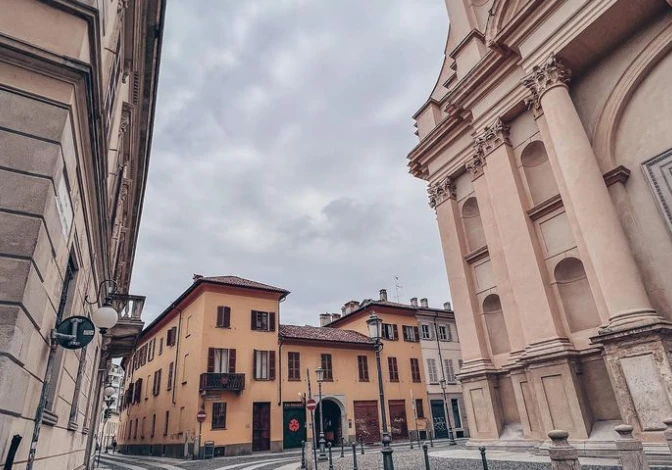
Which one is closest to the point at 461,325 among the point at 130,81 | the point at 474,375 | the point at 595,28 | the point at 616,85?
the point at 474,375

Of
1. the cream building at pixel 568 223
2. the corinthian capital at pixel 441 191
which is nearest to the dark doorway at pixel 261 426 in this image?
the cream building at pixel 568 223

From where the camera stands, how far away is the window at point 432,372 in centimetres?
3384

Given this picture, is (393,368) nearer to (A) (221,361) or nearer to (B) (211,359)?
(A) (221,361)

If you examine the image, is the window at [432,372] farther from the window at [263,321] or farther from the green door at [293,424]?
the window at [263,321]

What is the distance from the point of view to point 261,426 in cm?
2534

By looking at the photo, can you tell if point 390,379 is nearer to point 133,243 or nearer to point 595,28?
point 133,243

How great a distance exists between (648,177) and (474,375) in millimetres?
7830

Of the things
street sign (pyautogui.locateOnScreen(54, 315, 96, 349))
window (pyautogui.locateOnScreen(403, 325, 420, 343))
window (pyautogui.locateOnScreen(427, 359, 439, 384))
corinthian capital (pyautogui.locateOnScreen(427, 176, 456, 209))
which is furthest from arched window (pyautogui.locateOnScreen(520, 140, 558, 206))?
window (pyautogui.locateOnScreen(427, 359, 439, 384))

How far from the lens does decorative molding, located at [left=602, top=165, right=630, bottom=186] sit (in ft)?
36.0

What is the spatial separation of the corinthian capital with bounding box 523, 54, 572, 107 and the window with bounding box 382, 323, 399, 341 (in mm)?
23767

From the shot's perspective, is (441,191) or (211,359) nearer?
(441,191)

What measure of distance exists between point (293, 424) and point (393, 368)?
9.30 m

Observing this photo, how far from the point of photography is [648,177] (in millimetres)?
10609

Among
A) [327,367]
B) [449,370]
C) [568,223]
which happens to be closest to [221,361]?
[327,367]
